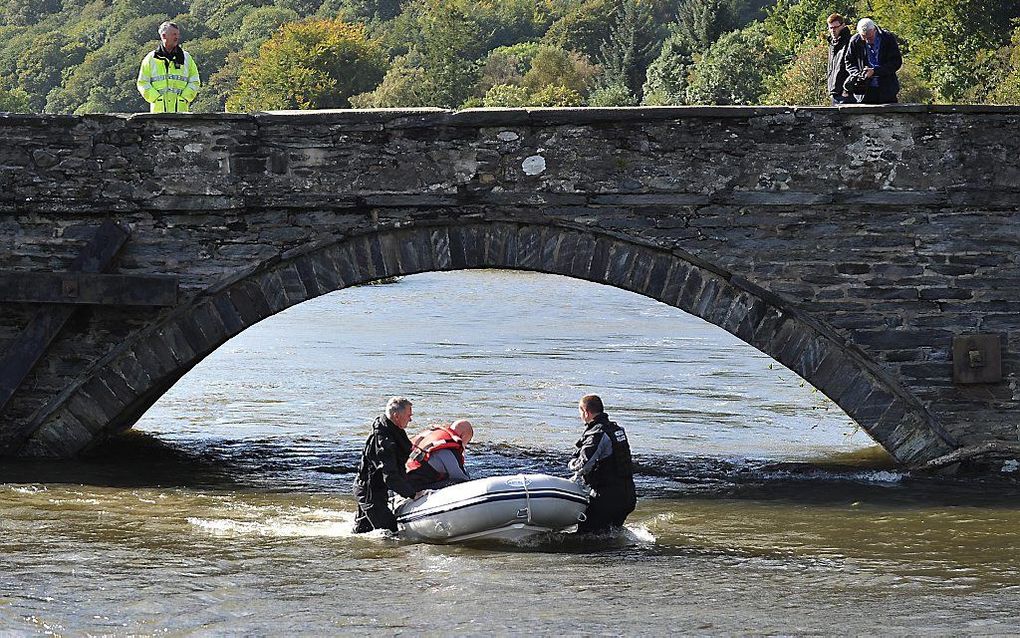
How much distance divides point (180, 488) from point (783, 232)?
516 centimetres

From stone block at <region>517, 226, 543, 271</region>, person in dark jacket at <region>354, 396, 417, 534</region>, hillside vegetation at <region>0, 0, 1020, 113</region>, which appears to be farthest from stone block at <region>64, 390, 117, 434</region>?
hillside vegetation at <region>0, 0, 1020, 113</region>

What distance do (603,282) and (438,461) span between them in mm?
2145

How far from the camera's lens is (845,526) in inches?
444

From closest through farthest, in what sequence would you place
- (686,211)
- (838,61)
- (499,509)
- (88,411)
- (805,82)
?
(499,509)
(686,211)
(88,411)
(838,61)
(805,82)

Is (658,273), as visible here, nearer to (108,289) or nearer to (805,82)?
(108,289)

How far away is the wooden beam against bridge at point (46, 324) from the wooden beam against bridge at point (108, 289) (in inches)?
4.2

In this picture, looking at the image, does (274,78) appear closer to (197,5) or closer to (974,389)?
(197,5)

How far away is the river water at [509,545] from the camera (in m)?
8.91

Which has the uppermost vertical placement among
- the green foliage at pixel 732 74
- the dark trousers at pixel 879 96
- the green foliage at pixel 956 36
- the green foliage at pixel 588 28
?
the green foliage at pixel 588 28

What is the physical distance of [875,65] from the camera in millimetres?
12547

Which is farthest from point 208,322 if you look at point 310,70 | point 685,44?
point 310,70

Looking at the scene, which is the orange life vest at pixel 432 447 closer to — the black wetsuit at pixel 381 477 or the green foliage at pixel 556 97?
the black wetsuit at pixel 381 477

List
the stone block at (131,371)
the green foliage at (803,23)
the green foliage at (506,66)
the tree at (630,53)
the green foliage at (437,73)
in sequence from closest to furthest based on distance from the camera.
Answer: the stone block at (131,371) < the green foliage at (803,23) < the tree at (630,53) < the green foliage at (437,73) < the green foliage at (506,66)

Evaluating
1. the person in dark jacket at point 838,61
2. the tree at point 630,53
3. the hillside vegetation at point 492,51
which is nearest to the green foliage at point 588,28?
the hillside vegetation at point 492,51
